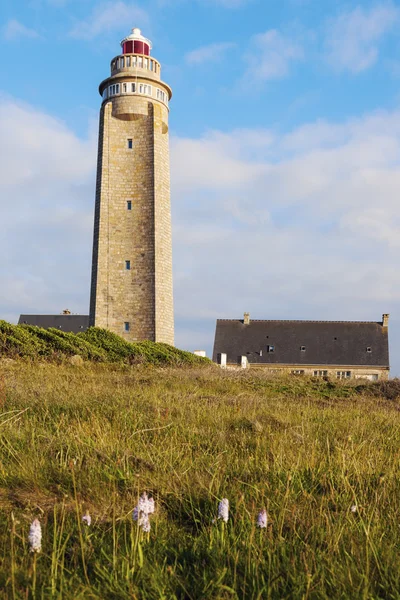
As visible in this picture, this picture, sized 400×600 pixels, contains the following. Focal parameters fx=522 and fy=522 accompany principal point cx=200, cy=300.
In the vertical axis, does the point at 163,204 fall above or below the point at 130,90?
below

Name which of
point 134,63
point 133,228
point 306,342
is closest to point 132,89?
point 134,63

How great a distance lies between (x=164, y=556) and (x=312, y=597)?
796mm

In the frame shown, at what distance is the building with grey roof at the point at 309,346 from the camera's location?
1732 inches

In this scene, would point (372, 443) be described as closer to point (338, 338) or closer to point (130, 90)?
point (130, 90)

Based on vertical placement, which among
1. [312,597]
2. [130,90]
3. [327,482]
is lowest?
[312,597]

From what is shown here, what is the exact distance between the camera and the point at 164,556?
272 centimetres

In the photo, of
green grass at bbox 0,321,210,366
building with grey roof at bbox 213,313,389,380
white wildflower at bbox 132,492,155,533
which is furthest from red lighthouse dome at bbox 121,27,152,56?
white wildflower at bbox 132,492,155,533

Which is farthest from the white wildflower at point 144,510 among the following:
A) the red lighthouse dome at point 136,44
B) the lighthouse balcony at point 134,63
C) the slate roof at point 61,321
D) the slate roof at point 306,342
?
the slate roof at point 61,321

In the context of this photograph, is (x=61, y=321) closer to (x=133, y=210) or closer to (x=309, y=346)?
(x=309, y=346)

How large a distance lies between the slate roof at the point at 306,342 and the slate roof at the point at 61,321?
538 inches

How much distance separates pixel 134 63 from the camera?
101 feet

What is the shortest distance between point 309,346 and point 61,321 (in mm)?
23884

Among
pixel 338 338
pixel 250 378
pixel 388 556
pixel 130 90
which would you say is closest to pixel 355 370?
pixel 338 338

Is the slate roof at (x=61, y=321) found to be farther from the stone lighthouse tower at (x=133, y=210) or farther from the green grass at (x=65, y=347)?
the green grass at (x=65, y=347)
